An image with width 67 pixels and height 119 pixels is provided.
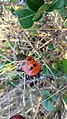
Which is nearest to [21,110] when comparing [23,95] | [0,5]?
[23,95]

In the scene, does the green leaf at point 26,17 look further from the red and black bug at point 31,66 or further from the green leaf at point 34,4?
the red and black bug at point 31,66

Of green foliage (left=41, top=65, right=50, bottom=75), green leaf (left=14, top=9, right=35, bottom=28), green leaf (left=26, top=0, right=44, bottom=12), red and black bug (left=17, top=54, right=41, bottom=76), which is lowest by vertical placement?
green foliage (left=41, top=65, right=50, bottom=75)

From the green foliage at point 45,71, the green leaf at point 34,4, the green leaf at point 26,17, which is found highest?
the green leaf at point 34,4

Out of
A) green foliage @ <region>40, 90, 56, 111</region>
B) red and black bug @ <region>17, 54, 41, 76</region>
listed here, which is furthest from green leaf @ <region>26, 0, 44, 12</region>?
green foliage @ <region>40, 90, 56, 111</region>

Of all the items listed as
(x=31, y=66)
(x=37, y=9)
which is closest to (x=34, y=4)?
(x=37, y=9)

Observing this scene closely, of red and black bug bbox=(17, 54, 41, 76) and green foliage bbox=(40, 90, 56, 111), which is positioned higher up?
red and black bug bbox=(17, 54, 41, 76)

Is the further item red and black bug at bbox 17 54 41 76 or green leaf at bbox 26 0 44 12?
red and black bug at bbox 17 54 41 76

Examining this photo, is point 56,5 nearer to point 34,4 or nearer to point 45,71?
point 34,4

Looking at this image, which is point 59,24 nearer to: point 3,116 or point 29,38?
point 29,38

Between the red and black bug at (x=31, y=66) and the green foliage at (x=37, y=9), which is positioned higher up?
the green foliage at (x=37, y=9)

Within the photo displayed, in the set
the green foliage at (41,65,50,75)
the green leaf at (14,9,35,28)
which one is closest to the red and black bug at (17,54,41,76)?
the green foliage at (41,65,50,75)

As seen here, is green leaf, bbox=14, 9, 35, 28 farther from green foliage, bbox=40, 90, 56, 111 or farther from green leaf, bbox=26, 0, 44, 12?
green foliage, bbox=40, 90, 56, 111

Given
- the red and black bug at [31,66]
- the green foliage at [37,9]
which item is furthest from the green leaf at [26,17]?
the red and black bug at [31,66]
